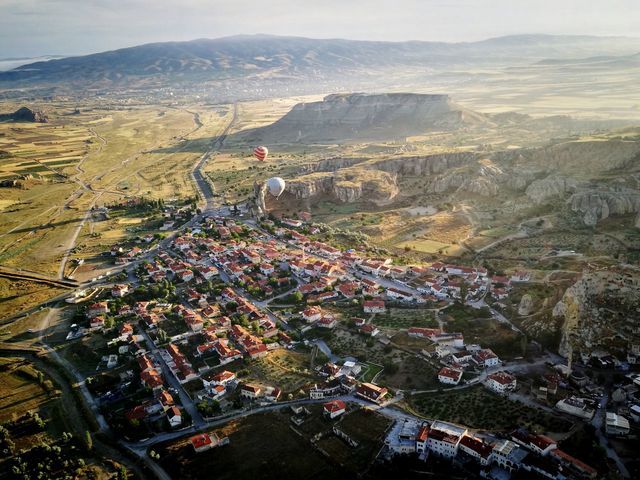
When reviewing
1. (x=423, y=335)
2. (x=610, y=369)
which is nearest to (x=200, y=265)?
(x=423, y=335)

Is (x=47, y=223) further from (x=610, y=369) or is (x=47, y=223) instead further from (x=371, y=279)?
(x=610, y=369)

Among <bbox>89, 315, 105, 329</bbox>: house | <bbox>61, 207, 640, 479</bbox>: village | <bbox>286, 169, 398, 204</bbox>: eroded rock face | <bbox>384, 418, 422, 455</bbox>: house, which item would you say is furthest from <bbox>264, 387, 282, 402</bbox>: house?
<bbox>286, 169, 398, 204</bbox>: eroded rock face

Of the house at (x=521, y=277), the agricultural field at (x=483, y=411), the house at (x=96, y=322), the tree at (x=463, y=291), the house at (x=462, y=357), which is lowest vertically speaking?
the agricultural field at (x=483, y=411)

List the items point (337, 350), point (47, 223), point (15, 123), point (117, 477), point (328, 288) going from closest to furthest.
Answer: point (117, 477) → point (337, 350) → point (328, 288) → point (47, 223) → point (15, 123)

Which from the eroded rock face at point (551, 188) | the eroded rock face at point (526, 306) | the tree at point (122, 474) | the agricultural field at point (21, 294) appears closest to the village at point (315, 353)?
the eroded rock face at point (526, 306)

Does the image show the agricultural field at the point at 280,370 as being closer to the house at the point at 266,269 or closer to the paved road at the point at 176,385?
the paved road at the point at 176,385

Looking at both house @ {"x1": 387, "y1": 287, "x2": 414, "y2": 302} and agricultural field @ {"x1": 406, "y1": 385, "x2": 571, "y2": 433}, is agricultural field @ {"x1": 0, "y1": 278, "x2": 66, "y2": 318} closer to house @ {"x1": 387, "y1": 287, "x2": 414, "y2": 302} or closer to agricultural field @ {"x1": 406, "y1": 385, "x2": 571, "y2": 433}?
house @ {"x1": 387, "y1": 287, "x2": 414, "y2": 302}
